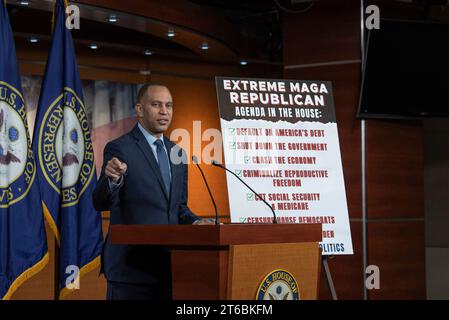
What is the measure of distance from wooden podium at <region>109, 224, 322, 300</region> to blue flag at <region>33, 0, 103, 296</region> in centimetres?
148

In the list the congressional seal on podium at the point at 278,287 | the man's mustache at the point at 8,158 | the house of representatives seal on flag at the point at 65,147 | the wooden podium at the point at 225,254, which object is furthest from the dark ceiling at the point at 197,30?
the congressional seal on podium at the point at 278,287

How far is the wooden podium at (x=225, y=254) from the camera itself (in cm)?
313

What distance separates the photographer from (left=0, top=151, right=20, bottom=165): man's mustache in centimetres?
448

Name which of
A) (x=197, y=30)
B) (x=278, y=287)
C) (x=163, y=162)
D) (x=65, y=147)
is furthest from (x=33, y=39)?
(x=278, y=287)

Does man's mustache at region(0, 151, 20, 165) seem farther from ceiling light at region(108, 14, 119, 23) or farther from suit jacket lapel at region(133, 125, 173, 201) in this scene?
ceiling light at region(108, 14, 119, 23)

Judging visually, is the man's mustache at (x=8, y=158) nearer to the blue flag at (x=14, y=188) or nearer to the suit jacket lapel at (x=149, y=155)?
the blue flag at (x=14, y=188)

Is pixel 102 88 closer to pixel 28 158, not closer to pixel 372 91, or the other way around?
pixel 372 91

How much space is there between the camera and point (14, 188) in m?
4.59

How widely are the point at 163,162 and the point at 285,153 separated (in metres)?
1.54

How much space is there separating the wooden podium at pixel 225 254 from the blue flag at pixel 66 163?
1.48m

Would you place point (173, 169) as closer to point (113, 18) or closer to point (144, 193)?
point (144, 193)

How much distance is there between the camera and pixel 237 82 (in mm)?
5203

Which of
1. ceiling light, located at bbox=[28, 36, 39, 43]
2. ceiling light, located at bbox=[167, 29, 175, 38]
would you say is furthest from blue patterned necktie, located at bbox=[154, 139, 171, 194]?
ceiling light, located at bbox=[28, 36, 39, 43]
